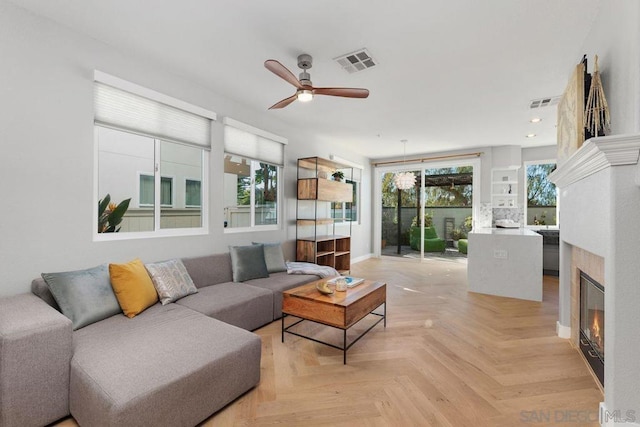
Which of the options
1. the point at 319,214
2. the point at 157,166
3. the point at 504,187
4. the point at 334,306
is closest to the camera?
the point at 334,306

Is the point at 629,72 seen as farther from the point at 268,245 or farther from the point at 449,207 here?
the point at 449,207

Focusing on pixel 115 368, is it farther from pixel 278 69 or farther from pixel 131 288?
pixel 278 69

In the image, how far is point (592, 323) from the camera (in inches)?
87.4

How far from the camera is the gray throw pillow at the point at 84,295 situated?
1.99m

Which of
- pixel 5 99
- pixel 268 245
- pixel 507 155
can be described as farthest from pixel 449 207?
pixel 5 99

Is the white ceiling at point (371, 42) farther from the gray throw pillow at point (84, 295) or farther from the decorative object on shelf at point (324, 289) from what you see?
the decorative object on shelf at point (324, 289)

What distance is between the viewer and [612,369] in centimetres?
151

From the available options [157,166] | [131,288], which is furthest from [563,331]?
[157,166]

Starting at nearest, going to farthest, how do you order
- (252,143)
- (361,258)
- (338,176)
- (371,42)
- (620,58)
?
(620,58) < (371,42) < (252,143) < (338,176) < (361,258)

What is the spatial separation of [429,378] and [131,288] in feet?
7.99

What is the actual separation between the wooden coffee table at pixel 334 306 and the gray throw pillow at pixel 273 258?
1.10 metres

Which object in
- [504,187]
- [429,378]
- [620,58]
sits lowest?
[429,378]

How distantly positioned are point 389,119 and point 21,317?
451cm

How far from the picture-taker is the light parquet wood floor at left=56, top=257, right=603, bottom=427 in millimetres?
1692
